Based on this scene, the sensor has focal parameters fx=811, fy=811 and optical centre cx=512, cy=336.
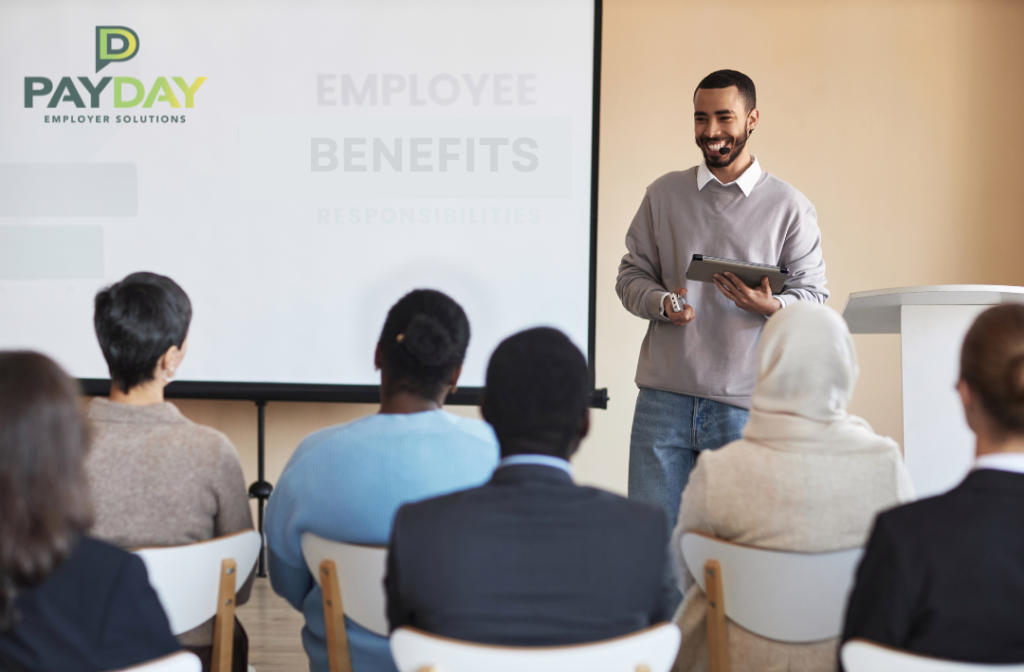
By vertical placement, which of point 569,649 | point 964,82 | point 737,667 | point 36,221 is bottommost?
point 737,667

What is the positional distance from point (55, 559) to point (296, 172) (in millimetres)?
2525

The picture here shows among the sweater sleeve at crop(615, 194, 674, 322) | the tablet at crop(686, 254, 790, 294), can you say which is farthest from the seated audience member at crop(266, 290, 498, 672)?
the sweater sleeve at crop(615, 194, 674, 322)

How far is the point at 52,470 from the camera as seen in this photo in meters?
0.92

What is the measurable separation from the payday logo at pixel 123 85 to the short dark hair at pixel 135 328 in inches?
77.8

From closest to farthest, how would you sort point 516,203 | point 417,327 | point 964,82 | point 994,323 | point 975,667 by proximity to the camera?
point 975,667
point 994,323
point 417,327
point 516,203
point 964,82

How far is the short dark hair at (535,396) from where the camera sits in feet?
3.51

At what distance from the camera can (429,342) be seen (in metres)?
1.50

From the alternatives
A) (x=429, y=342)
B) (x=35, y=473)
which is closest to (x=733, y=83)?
(x=429, y=342)

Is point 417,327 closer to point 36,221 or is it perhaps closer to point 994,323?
point 994,323

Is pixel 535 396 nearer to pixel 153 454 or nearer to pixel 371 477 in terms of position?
pixel 371 477

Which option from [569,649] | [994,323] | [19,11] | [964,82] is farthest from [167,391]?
[964,82]

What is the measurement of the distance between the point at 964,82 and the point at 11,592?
3813 millimetres

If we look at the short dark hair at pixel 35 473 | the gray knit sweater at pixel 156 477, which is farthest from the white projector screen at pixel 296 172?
the short dark hair at pixel 35 473

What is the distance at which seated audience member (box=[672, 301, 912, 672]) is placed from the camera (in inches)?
52.9
